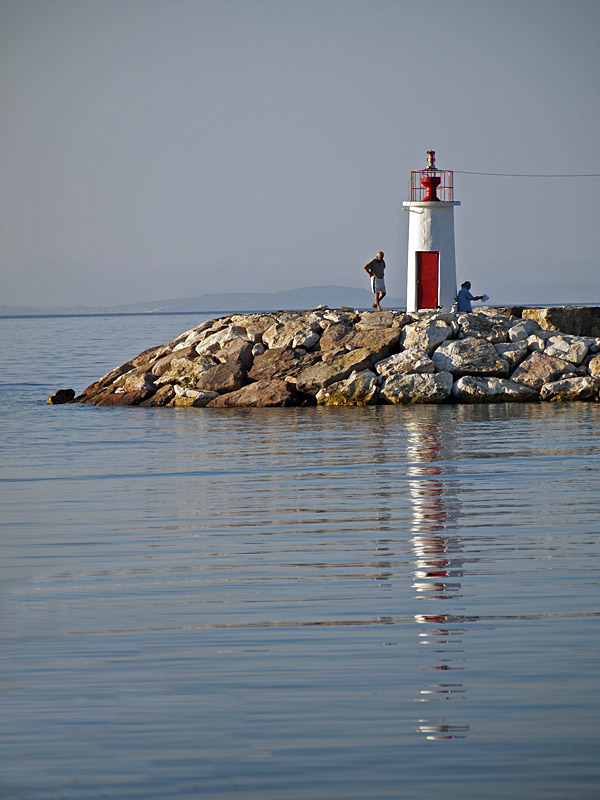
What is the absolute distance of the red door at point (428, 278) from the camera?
26.7 metres

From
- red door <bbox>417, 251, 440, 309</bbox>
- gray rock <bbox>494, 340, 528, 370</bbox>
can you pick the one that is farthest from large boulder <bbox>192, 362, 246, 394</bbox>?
red door <bbox>417, 251, 440, 309</bbox>

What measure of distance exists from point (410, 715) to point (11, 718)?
176 centimetres

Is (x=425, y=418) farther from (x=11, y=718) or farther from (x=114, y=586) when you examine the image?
(x=11, y=718)

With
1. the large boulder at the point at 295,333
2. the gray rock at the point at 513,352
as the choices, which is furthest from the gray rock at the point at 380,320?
the gray rock at the point at 513,352

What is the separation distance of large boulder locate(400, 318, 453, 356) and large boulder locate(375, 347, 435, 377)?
18cm

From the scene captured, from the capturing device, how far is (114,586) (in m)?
6.97

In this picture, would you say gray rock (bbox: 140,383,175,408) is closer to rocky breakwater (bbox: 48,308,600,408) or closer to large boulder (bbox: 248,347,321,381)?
rocky breakwater (bbox: 48,308,600,408)

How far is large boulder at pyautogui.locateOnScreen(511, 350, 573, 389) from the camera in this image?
841 inches

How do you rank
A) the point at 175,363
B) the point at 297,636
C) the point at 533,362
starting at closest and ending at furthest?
the point at 297,636
the point at 533,362
the point at 175,363

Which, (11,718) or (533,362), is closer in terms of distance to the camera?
(11,718)

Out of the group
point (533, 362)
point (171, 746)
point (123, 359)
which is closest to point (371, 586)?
point (171, 746)

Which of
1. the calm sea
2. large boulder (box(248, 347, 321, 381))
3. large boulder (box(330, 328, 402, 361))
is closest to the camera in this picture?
the calm sea

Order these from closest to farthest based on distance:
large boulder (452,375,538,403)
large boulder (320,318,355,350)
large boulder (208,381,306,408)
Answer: large boulder (452,375,538,403) → large boulder (208,381,306,408) → large boulder (320,318,355,350)

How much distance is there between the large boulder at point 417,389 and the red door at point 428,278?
5.80 meters
